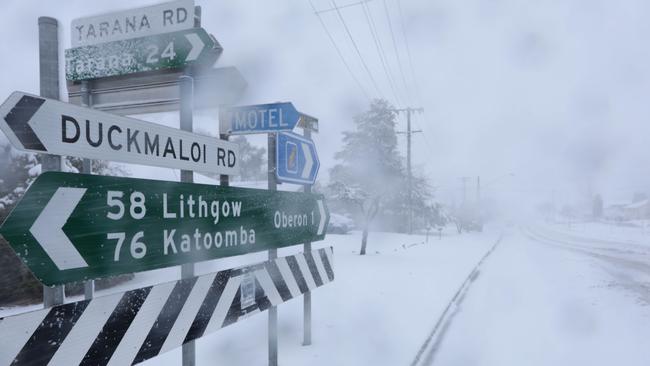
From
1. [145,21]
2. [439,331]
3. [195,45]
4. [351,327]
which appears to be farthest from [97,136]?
[439,331]

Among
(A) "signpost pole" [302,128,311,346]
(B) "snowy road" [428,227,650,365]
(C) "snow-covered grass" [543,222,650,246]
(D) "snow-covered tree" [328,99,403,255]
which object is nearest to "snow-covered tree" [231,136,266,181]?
(D) "snow-covered tree" [328,99,403,255]

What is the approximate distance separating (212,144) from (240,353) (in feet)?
10.2

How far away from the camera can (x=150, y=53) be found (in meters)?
2.72

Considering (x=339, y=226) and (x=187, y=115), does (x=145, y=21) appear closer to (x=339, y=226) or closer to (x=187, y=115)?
(x=187, y=115)

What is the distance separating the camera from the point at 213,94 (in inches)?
118

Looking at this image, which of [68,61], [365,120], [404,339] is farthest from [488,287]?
[365,120]

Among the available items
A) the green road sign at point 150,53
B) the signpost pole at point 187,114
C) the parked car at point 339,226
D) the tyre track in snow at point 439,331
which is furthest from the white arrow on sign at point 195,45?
the parked car at point 339,226

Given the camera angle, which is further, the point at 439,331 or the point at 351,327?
the point at 439,331

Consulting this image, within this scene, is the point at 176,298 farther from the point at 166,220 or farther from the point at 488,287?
the point at 488,287

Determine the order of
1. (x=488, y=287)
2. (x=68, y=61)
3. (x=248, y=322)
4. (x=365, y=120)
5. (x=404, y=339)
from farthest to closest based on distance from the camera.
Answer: (x=365, y=120) → (x=488, y=287) → (x=248, y=322) → (x=404, y=339) → (x=68, y=61)

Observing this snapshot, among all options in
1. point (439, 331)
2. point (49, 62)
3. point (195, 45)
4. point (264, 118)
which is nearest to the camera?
point (49, 62)

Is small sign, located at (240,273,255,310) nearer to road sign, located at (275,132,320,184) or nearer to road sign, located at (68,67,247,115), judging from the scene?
road sign, located at (275,132,320,184)

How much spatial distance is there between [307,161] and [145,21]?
8.46ft

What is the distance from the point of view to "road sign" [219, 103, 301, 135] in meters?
4.12
